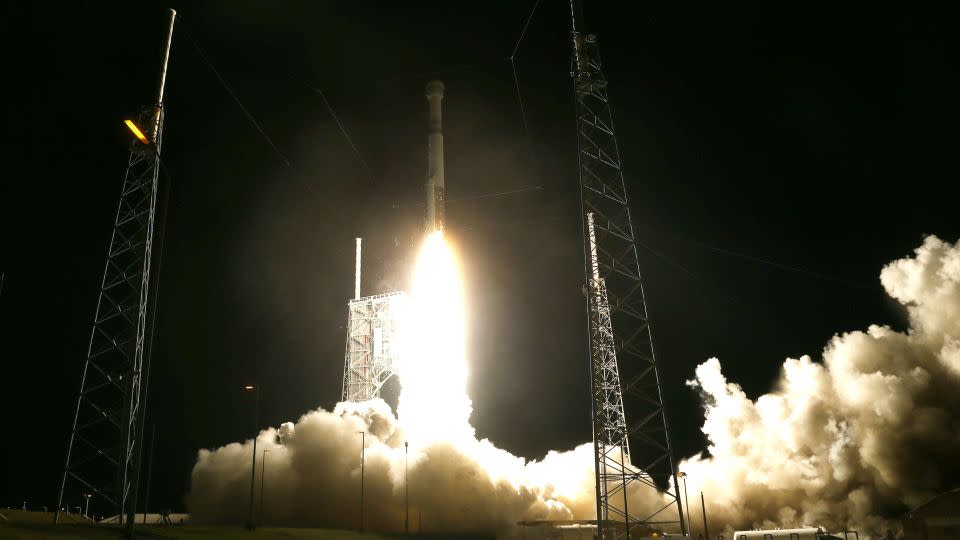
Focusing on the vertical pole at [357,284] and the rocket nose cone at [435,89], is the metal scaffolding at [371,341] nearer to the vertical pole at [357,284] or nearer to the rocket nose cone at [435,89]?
the vertical pole at [357,284]

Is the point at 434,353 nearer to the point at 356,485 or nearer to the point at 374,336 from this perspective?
the point at 374,336

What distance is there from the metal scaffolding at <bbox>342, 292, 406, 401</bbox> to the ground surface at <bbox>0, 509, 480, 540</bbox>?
20.5m

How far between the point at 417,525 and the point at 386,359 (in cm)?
1376

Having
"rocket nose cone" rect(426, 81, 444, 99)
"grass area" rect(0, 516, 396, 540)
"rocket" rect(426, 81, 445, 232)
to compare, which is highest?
"rocket nose cone" rect(426, 81, 444, 99)

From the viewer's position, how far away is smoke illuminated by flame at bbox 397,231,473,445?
53.7 m

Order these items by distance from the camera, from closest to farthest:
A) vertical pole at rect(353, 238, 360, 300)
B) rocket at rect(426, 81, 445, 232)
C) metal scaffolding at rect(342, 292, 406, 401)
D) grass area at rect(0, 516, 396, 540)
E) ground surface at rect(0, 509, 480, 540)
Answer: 1. grass area at rect(0, 516, 396, 540)
2. ground surface at rect(0, 509, 480, 540)
3. rocket at rect(426, 81, 445, 232)
4. metal scaffolding at rect(342, 292, 406, 401)
5. vertical pole at rect(353, 238, 360, 300)

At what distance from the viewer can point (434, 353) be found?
5512 cm

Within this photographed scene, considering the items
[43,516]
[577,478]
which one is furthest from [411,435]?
[43,516]

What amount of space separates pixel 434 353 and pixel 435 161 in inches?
583

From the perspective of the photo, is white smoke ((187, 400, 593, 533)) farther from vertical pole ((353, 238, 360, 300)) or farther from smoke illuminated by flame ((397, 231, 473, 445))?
vertical pole ((353, 238, 360, 300))

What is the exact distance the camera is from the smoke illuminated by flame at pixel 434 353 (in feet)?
176

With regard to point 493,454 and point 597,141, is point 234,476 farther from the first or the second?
point 597,141

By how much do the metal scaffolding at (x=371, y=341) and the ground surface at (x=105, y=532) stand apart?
2050 cm

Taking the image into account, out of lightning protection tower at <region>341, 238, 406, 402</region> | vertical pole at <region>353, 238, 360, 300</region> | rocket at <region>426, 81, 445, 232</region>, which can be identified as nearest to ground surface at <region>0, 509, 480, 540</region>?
lightning protection tower at <region>341, 238, 406, 402</region>
